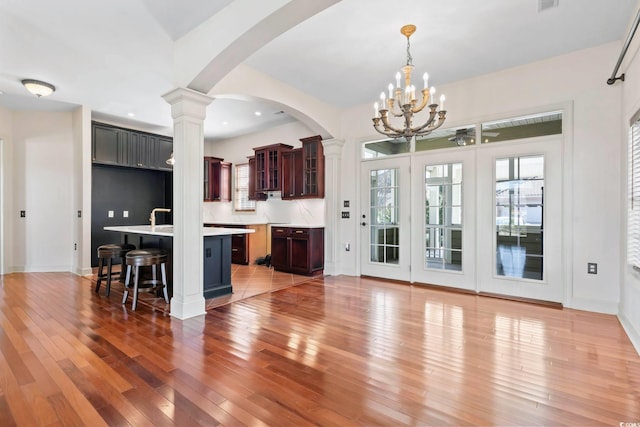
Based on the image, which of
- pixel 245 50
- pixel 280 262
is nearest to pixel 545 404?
pixel 245 50

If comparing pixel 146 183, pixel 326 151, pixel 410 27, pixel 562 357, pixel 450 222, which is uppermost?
pixel 410 27

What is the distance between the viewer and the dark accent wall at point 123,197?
19.5 feet

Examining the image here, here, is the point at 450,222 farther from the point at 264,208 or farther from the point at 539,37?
the point at 264,208

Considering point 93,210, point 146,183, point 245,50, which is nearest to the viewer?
point 245,50

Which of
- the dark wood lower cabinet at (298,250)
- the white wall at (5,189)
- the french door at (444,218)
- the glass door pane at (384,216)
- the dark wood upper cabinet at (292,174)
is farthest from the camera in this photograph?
the dark wood upper cabinet at (292,174)

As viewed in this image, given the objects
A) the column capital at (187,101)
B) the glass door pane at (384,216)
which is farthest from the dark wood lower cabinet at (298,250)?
the column capital at (187,101)

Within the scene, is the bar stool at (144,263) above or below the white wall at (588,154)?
below

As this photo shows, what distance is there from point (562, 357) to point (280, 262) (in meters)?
4.17

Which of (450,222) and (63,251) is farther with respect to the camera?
(63,251)

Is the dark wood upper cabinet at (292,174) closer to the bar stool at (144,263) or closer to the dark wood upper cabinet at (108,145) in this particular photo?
the bar stool at (144,263)

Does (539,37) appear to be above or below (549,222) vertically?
above

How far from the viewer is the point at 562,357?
229 centimetres

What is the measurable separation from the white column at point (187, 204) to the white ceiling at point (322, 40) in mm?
533

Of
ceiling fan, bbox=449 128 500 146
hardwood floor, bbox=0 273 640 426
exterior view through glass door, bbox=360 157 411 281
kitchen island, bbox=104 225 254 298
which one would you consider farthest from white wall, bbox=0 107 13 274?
ceiling fan, bbox=449 128 500 146
